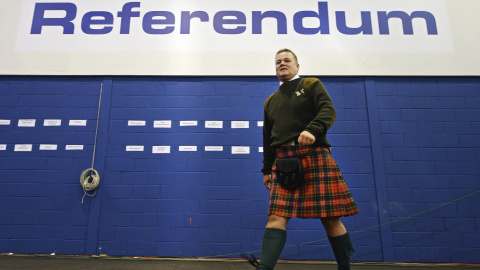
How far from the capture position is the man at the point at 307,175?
1.37m

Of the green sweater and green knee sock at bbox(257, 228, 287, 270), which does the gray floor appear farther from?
the green sweater

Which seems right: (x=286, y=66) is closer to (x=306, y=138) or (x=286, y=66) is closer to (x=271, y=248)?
(x=306, y=138)

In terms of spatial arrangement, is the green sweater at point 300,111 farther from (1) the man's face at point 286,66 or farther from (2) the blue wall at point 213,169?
(2) the blue wall at point 213,169

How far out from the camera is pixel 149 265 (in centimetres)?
254

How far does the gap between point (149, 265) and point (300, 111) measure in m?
1.92

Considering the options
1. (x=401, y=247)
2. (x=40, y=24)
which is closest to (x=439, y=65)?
(x=401, y=247)

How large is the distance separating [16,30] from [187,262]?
3287 mm

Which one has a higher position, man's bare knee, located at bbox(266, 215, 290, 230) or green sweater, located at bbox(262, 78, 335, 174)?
green sweater, located at bbox(262, 78, 335, 174)

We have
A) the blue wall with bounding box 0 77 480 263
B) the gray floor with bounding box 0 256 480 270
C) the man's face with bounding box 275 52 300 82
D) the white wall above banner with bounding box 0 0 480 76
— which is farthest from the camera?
the white wall above banner with bounding box 0 0 480 76

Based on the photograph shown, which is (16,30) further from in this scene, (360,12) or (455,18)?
(455,18)

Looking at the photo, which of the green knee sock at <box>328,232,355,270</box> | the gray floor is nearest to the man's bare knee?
the green knee sock at <box>328,232,355,270</box>

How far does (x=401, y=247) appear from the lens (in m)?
2.89

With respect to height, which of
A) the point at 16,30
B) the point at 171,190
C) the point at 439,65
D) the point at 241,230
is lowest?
the point at 241,230

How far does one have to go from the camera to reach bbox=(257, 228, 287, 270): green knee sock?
4.17 feet
